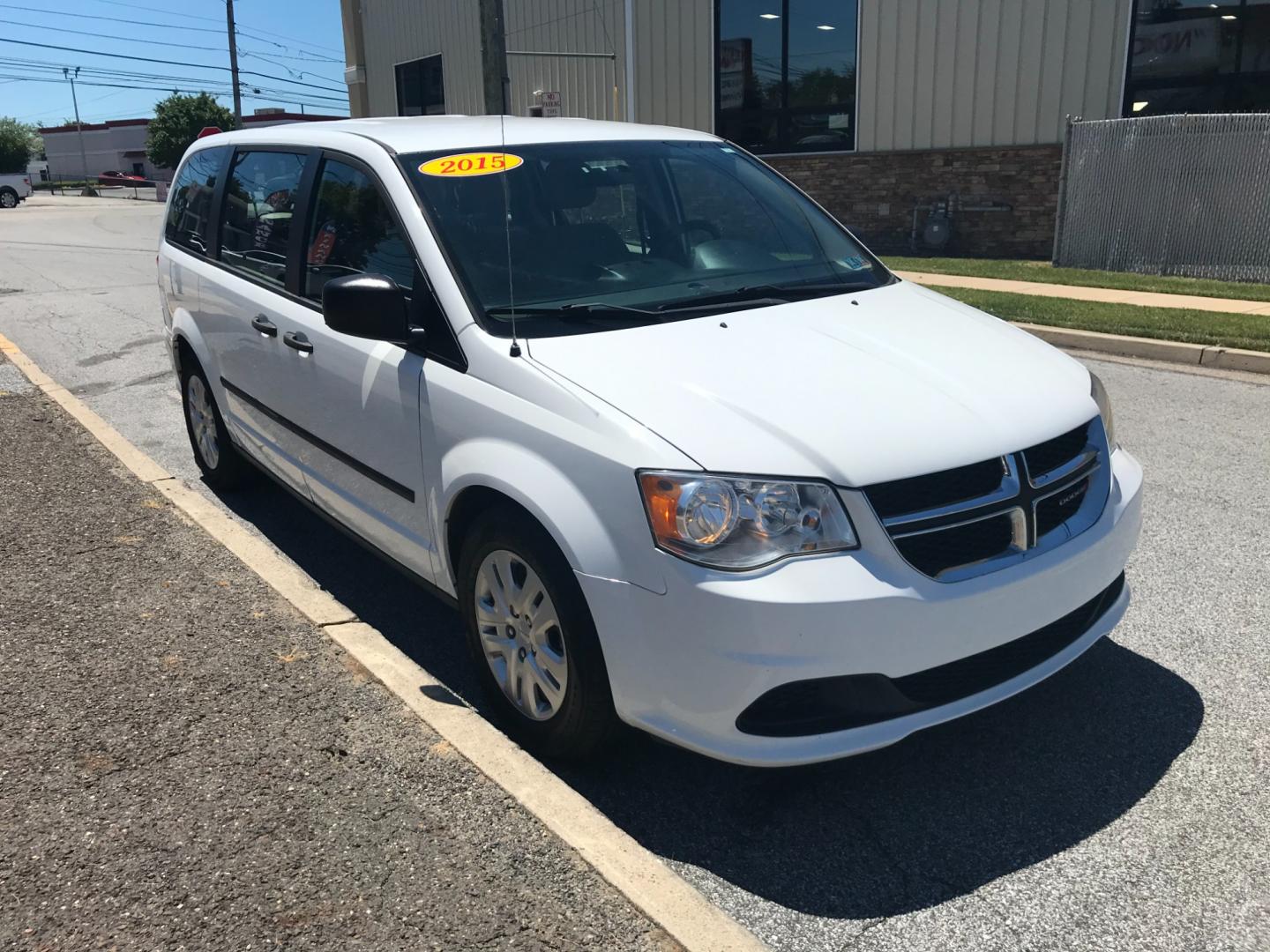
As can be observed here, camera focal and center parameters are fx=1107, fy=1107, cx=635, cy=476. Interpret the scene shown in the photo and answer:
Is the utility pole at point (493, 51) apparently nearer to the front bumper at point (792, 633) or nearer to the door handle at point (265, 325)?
the door handle at point (265, 325)

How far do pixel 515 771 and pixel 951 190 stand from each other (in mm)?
15649

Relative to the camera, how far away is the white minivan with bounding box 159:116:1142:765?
2.68 metres

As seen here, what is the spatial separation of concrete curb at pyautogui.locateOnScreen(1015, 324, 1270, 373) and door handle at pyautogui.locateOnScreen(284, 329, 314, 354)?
6401 millimetres

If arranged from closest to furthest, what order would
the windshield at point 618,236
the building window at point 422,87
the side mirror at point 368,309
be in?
1. the side mirror at point 368,309
2. the windshield at point 618,236
3. the building window at point 422,87

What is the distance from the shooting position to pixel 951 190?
16.9 metres

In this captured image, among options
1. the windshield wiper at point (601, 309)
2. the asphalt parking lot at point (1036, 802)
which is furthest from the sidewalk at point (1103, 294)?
the windshield wiper at point (601, 309)

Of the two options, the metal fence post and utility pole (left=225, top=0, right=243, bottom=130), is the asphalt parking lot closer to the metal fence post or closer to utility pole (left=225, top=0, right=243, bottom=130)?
the metal fence post

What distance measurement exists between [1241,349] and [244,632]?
767 cm

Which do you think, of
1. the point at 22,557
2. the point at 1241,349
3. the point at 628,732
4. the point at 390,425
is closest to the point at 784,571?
the point at 628,732

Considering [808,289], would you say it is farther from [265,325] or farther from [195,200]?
[195,200]

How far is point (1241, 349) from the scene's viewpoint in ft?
27.8

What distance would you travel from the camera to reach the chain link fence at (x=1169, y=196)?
12.7 meters

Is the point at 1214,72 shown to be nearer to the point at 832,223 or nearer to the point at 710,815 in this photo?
the point at 832,223

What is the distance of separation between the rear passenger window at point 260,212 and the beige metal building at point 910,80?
1324 centimetres
